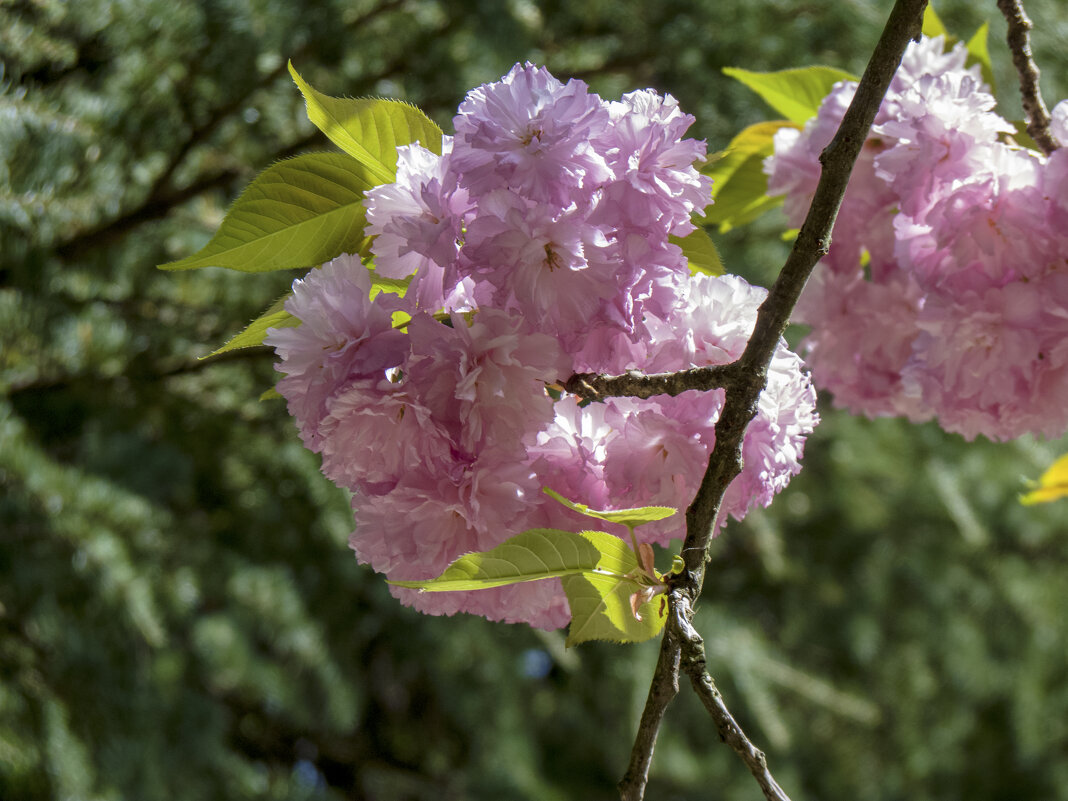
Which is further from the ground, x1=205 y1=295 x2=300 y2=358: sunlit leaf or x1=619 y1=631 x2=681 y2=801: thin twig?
x1=205 y1=295 x2=300 y2=358: sunlit leaf

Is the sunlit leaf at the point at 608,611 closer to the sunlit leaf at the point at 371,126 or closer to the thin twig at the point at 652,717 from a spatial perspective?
the thin twig at the point at 652,717

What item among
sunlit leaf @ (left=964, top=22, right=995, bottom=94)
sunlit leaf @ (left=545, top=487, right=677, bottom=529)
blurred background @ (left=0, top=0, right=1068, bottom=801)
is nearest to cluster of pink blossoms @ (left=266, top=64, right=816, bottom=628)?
sunlit leaf @ (left=545, top=487, right=677, bottom=529)

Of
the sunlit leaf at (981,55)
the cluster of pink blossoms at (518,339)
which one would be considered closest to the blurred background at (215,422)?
the sunlit leaf at (981,55)

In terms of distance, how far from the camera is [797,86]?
50cm

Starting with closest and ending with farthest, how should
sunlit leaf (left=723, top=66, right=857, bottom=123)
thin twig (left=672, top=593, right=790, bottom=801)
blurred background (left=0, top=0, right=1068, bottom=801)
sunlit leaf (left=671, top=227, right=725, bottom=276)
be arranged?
thin twig (left=672, top=593, right=790, bottom=801) → sunlit leaf (left=671, top=227, right=725, bottom=276) → sunlit leaf (left=723, top=66, right=857, bottom=123) → blurred background (left=0, top=0, right=1068, bottom=801)

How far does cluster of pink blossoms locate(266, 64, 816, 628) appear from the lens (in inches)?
10.6

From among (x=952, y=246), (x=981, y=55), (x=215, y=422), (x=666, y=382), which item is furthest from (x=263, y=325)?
(x=215, y=422)

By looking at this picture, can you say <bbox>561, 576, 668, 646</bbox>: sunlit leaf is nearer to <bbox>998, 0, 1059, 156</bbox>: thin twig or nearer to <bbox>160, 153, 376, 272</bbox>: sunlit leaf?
<bbox>160, 153, 376, 272</bbox>: sunlit leaf

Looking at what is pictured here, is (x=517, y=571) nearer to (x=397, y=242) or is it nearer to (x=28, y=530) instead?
(x=397, y=242)

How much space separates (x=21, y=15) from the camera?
33.2 inches

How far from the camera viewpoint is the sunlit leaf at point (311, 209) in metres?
0.33

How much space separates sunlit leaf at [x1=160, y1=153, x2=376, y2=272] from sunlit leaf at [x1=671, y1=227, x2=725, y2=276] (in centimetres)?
12

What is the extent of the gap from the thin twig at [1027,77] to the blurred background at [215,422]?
0.64 m

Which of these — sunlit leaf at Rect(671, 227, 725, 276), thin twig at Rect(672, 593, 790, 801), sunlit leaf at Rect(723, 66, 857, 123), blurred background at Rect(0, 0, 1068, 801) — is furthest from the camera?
blurred background at Rect(0, 0, 1068, 801)
